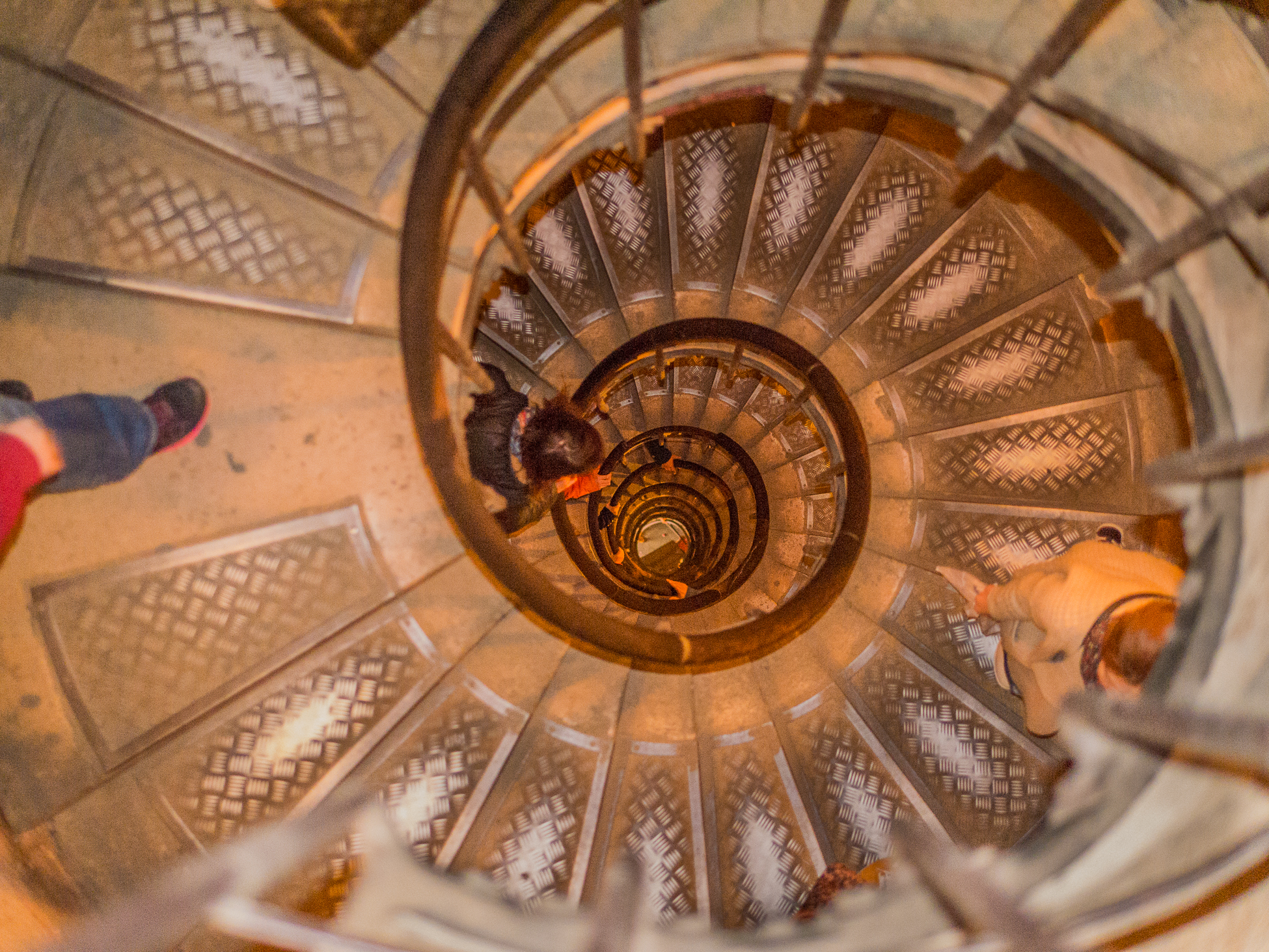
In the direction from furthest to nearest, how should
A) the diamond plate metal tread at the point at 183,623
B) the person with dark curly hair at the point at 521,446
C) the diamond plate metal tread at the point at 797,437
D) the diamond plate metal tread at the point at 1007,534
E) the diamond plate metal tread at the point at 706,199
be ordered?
the diamond plate metal tread at the point at 797,437, the diamond plate metal tread at the point at 706,199, the diamond plate metal tread at the point at 1007,534, the person with dark curly hair at the point at 521,446, the diamond plate metal tread at the point at 183,623

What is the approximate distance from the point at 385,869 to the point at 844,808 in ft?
9.95

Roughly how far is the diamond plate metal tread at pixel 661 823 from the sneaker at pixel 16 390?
3.21 m

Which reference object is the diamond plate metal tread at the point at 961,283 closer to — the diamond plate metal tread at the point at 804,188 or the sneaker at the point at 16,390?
the diamond plate metal tread at the point at 804,188

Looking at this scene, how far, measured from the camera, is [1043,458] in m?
4.04

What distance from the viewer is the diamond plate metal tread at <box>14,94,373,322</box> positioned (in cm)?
271

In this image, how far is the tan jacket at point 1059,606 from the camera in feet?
8.99

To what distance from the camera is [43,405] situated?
2654mm

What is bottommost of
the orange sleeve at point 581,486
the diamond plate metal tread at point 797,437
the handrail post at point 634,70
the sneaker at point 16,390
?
the sneaker at point 16,390

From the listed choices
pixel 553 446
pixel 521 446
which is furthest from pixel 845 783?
pixel 521 446

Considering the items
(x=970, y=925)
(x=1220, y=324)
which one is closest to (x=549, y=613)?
(x=970, y=925)

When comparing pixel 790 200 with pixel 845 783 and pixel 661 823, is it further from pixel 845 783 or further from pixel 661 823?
pixel 661 823

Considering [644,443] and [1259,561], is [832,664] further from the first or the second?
[644,443]

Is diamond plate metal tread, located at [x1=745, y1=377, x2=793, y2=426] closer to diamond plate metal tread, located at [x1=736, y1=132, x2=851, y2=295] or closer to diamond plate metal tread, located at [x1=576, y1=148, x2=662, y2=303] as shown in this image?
diamond plate metal tread, located at [x1=736, y1=132, x2=851, y2=295]

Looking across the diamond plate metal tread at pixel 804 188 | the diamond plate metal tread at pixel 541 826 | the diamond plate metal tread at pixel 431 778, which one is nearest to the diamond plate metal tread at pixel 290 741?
the diamond plate metal tread at pixel 431 778
